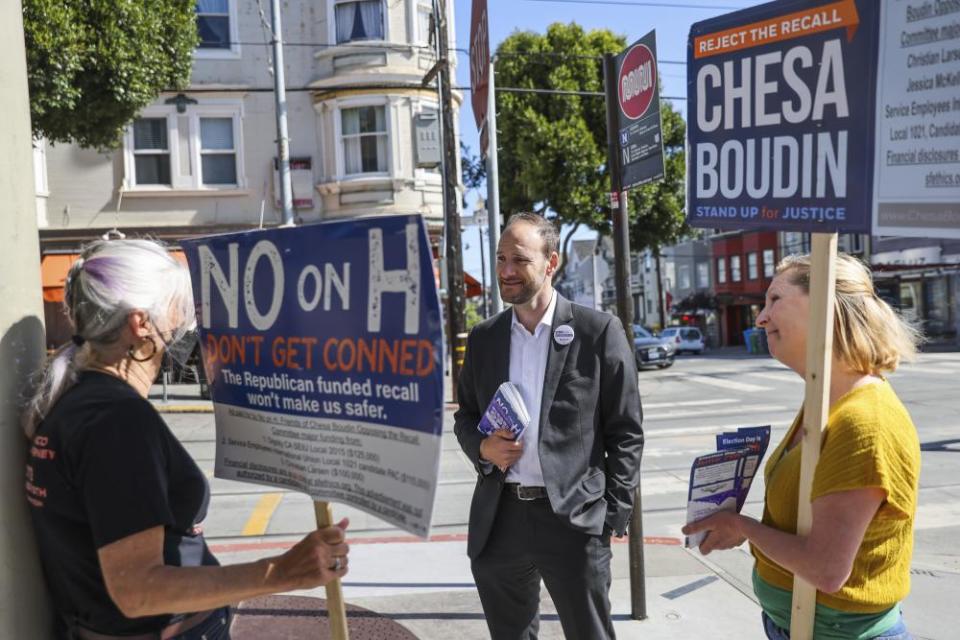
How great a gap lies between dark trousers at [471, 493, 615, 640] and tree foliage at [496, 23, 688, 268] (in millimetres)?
23691

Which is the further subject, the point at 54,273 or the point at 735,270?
the point at 735,270

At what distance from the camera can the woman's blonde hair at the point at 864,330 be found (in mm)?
2049

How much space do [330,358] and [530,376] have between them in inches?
53.6

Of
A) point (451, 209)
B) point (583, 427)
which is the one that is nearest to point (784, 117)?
point (583, 427)

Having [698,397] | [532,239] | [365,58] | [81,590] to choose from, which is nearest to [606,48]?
[365,58]

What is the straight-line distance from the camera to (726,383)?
1848 centimetres

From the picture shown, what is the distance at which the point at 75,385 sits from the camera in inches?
67.0

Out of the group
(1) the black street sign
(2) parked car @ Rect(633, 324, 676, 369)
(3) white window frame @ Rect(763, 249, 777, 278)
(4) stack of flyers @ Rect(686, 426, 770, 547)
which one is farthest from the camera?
(3) white window frame @ Rect(763, 249, 777, 278)

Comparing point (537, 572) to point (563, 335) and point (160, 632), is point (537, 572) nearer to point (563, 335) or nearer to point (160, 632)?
point (563, 335)

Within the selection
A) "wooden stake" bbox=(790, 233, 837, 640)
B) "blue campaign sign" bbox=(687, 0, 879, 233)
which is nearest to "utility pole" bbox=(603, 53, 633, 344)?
"blue campaign sign" bbox=(687, 0, 879, 233)

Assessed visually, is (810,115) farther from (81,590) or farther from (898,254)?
(898,254)

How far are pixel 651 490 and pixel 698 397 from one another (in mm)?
8357

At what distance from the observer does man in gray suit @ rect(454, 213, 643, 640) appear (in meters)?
2.87

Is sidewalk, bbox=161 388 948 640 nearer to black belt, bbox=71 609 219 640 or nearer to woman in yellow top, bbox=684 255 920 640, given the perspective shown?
woman in yellow top, bbox=684 255 920 640
